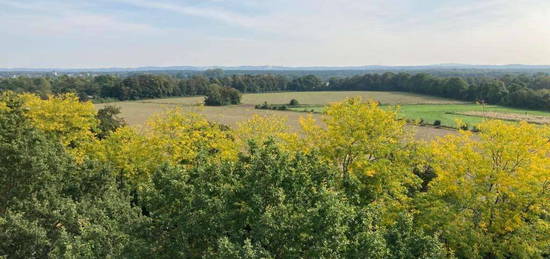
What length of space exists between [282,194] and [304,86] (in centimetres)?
18021

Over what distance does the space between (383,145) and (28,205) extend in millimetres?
20189

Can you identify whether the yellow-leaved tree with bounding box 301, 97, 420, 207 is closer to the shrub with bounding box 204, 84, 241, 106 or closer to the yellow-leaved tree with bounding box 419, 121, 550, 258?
the yellow-leaved tree with bounding box 419, 121, 550, 258

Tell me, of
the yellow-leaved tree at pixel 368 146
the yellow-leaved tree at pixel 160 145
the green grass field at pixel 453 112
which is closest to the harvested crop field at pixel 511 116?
the green grass field at pixel 453 112

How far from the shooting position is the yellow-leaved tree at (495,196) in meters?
19.6

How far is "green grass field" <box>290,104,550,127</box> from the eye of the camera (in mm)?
93812

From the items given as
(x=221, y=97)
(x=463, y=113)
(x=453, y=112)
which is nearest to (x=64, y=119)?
(x=221, y=97)

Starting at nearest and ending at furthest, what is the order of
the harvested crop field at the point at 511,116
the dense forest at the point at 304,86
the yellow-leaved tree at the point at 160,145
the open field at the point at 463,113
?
the yellow-leaved tree at the point at 160,145 → the harvested crop field at the point at 511,116 → the open field at the point at 463,113 → the dense forest at the point at 304,86

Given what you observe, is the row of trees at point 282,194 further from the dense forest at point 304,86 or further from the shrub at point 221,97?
the dense forest at point 304,86

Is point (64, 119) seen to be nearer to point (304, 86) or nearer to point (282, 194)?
point (282, 194)

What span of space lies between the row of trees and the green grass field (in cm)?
6583

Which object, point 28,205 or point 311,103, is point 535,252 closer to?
point 28,205

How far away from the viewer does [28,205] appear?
845 inches

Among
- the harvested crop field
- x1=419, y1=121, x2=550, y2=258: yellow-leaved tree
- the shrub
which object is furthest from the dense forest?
x1=419, y1=121, x2=550, y2=258: yellow-leaved tree

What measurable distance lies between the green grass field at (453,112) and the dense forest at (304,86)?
578 cm
